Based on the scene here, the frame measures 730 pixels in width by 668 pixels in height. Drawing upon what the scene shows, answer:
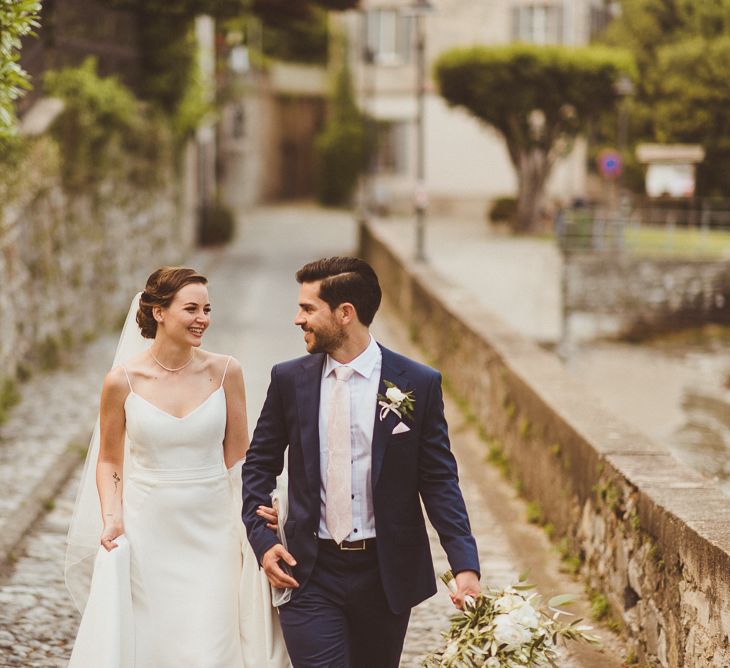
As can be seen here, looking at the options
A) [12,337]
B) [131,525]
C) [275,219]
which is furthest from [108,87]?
[275,219]

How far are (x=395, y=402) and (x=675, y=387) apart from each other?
37.3 feet

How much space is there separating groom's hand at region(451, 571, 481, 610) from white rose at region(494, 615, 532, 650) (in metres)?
0.22

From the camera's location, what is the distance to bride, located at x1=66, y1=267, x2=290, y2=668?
4.16 metres

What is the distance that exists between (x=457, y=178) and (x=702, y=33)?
23.5 m

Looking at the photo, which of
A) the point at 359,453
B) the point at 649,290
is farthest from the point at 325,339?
the point at 649,290

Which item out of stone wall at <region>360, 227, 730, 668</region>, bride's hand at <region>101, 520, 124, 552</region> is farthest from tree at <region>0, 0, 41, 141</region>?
stone wall at <region>360, 227, 730, 668</region>

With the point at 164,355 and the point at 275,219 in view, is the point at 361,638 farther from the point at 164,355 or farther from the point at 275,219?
the point at 275,219

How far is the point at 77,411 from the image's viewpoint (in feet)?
37.6

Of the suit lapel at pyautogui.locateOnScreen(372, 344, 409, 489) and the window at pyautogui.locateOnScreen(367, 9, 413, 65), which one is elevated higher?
the window at pyautogui.locateOnScreen(367, 9, 413, 65)

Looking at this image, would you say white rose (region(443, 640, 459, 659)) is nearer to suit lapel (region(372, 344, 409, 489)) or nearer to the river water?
suit lapel (region(372, 344, 409, 489))

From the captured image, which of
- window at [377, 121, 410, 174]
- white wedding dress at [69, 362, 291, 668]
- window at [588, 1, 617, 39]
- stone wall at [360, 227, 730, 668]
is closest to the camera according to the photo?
white wedding dress at [69, 362, 291, 668]

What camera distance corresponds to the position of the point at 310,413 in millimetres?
3789

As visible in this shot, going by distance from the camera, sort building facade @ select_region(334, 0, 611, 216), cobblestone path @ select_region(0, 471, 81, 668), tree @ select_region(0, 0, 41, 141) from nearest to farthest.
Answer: cobblestone path @ select_region(0, 471, 81, 668), tree @ select_region(0, 0, 41, 141), building facade @ select_region(334, 0, 611, 216)

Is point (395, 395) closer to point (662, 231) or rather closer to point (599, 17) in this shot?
point (662, 231)
